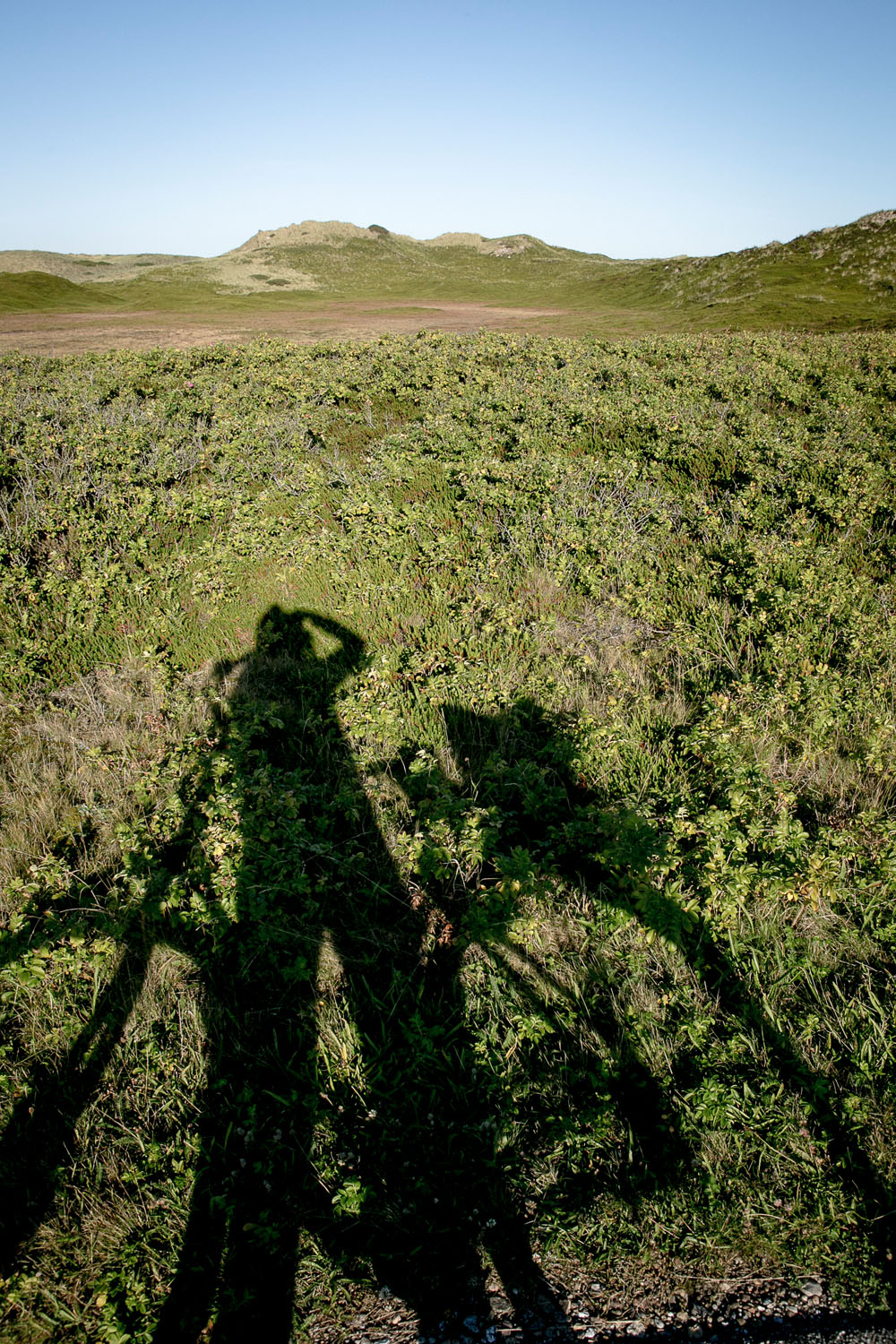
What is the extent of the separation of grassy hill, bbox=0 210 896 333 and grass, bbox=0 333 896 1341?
34.5 meters

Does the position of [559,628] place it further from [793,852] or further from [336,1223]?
[336,1223]

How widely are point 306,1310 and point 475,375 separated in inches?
756

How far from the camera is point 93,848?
4508mm

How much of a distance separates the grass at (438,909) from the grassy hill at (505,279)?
3446cm

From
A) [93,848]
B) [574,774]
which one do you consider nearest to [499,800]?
[574,774]

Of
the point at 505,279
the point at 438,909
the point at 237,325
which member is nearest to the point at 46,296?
the point at 237,325

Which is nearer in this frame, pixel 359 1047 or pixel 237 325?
pixel 359 1047

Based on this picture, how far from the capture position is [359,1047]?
3.30m

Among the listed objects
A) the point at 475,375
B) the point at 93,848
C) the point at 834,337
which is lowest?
the point at 93,848

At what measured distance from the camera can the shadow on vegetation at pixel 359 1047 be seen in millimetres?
2551

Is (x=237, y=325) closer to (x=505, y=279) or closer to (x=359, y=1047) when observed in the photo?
(x=359, y=1047)

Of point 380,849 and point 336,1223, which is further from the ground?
point 380,849

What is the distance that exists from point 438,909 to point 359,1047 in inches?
38.1

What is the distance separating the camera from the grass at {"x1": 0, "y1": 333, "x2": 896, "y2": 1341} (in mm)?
2621
